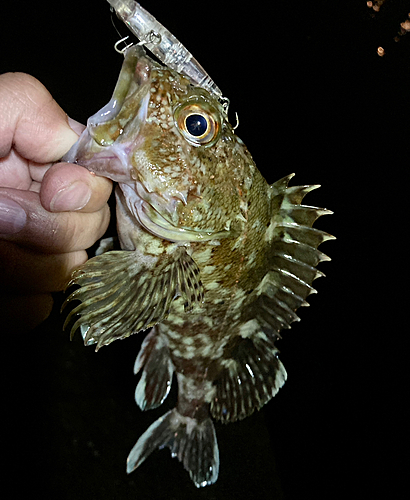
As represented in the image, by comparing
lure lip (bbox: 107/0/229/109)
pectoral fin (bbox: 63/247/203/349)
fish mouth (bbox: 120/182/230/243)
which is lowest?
pectoral fin (bbox: 63/247/203/349)

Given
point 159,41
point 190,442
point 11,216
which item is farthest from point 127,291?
point 190,442

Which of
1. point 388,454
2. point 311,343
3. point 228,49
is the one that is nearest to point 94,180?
point 228,49

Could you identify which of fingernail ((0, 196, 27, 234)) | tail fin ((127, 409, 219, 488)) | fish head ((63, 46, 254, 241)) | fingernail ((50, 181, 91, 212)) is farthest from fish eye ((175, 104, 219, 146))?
tail fin ((127, 409, 219, 488))

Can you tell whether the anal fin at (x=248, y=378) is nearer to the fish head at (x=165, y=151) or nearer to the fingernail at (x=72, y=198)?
the fish head at (x=165, y=151)

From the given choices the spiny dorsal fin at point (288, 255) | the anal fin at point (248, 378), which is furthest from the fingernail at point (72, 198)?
the anal fin at point (248, 378)

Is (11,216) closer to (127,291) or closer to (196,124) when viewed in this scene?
(127,291)

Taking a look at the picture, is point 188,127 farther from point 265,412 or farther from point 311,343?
point 265,412

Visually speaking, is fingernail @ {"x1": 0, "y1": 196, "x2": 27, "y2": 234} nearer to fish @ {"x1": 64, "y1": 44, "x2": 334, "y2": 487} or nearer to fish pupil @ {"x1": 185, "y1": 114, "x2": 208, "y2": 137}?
fish @ {"x1": 64, "y1": 44, "x2": 334, "y2": 487}
